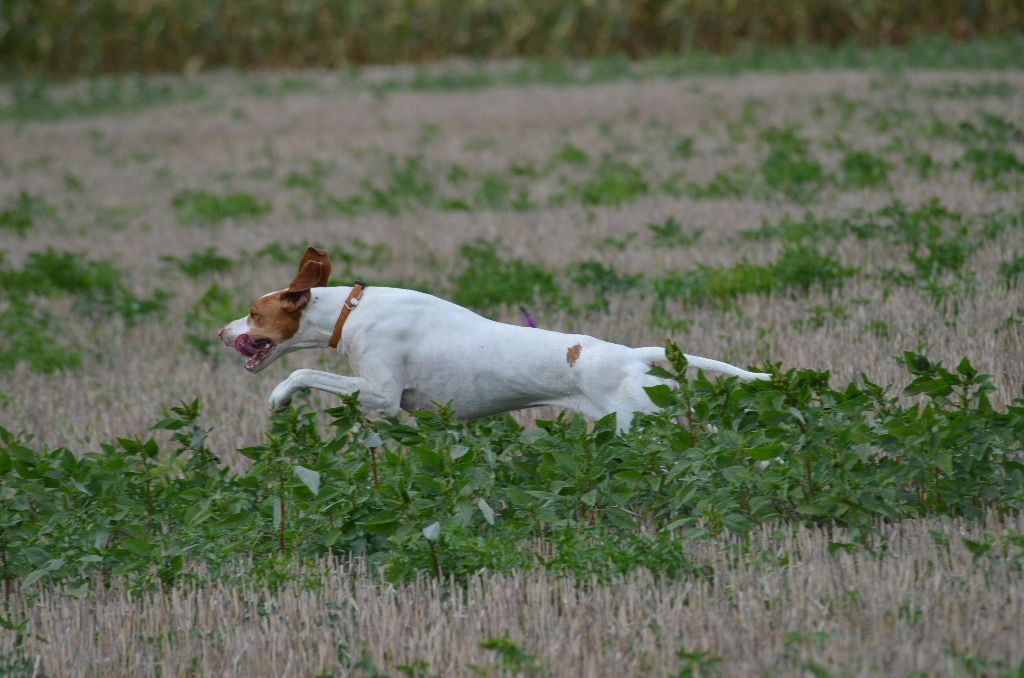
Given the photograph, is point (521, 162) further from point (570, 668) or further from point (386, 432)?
point (570, 668)

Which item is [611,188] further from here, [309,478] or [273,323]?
[309,478]

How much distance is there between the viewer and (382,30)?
92.2 feet

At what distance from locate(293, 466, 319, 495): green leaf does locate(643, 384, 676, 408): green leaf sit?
3.88 ft

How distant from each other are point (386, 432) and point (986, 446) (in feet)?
6.81

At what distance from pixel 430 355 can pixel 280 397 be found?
0.62m

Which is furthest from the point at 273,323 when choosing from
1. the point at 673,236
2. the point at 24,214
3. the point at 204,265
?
the point at 24,214

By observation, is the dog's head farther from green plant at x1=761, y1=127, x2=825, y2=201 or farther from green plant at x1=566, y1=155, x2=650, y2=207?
green plant at x1=566, y1=155, x2=650, y2=207

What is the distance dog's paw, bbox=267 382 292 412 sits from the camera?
486 cm

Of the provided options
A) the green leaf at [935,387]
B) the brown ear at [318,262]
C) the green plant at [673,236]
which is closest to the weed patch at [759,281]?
the green plant at [673,236]

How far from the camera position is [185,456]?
19.1 ft

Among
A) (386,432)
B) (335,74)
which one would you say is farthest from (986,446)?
(335,74)

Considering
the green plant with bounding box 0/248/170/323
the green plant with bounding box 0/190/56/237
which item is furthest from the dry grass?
the green plant with bounding box 0/190/56/237

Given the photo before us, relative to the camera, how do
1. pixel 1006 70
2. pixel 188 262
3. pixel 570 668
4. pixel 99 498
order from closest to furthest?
pixel 570 668 → pixel 99 498 → pixel 188 262 → pixel 1006 70

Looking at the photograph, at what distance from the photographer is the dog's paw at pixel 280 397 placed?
4863 mm
